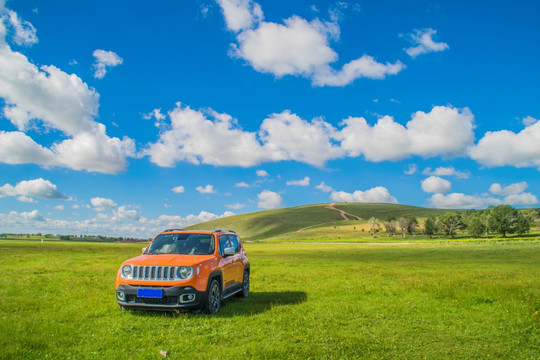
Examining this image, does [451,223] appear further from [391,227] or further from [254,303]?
[254,303]

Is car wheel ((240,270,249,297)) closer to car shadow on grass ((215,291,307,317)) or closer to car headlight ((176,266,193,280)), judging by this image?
car shadow on grass ((215,291,307,317))

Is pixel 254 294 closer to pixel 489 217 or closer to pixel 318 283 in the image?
pixel 318 283

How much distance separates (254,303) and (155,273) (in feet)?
12.7

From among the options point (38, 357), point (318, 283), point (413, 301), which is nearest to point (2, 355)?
point (38, 357)

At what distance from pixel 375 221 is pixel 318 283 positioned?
147967 millimetres

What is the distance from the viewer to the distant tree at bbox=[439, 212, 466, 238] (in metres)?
132

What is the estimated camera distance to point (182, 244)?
11.9m

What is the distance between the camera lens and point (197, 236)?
12172mm

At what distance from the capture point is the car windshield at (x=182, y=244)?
11.6 m

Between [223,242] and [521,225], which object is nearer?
[223,242]

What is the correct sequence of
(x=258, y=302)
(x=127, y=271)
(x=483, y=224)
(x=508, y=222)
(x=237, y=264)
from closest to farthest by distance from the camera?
(x=127, y=271) → (x=258, y=302) → (x=237, y=264) → (x=508, y=222) → (x=483, y=224)

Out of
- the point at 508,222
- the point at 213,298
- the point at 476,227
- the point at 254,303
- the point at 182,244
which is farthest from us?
the point at 476,227

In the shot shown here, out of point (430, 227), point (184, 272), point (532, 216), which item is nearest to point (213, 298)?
point (184, 272)

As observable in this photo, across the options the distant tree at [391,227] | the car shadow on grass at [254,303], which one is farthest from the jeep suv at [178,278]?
the distant tree at [391,227]
